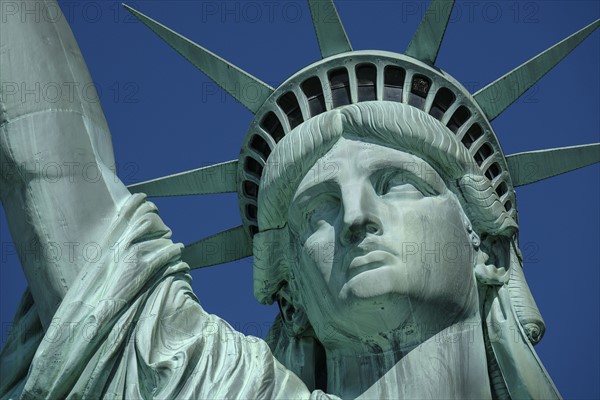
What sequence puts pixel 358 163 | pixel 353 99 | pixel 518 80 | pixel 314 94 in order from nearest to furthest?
pixel 358 163
pixel 353 99
pixel 314 94
pixel 518 80

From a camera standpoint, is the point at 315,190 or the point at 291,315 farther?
the point at 291,315

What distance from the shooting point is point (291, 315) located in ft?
56.0

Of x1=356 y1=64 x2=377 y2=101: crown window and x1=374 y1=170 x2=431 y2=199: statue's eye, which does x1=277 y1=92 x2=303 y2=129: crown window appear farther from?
x1=374 y1=170 x2=431 y2=199: statue's eye

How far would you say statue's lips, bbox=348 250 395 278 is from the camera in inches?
624

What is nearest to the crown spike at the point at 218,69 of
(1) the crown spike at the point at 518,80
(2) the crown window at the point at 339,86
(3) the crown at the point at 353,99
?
(3) the crown at the point at 353,99

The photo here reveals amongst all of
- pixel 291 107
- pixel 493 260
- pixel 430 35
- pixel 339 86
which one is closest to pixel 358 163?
pixel 339 86

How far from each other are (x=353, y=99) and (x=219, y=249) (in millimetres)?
2016

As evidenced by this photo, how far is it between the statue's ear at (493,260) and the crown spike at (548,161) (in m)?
1.15

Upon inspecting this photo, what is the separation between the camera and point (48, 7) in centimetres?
1605

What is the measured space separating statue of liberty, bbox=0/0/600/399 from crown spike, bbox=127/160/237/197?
2 centimetres

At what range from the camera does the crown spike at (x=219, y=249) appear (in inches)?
714

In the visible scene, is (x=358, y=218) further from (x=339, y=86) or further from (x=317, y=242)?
(x=339, y=86)

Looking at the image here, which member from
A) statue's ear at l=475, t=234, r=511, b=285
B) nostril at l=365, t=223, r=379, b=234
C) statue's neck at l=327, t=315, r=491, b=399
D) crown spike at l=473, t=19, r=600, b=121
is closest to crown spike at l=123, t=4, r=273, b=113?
crown spike at l=473, t=19, r=600, b=121

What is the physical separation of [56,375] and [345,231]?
2.68 meters
